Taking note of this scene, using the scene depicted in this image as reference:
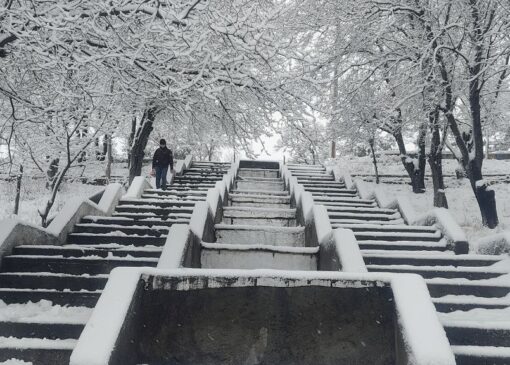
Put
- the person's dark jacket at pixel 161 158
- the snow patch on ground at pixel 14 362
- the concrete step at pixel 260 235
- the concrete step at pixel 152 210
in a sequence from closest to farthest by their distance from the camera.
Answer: the snow patch on ground at pixel 14 362 → the concrete step at pixel 260 235 → the concrete step at pixel 152 210 → the person's dark jacket at pixel 161 158

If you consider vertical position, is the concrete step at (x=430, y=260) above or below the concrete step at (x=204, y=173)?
below

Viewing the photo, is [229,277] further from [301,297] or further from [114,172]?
[114,172]

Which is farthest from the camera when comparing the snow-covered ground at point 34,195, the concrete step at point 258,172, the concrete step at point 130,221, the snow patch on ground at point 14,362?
the concrete step at point 258,172

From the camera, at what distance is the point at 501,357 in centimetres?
359

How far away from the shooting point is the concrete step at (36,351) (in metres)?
3.67

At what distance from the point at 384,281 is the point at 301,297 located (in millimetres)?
715

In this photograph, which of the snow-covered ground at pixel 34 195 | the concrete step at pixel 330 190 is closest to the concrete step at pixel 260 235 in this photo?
the concrete step at pixel 330 190

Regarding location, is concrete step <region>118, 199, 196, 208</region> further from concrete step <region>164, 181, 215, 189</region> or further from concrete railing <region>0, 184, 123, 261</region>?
concrete step <region>164, 181, 215, 189</region>

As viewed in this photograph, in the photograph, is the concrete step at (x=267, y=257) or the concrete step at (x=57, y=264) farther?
the concrete step at (x=267, y=257)

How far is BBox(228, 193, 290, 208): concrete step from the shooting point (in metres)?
10.7

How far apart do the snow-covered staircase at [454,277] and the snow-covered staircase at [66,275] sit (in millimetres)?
3164

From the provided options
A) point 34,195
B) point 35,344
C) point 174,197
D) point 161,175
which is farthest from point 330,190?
point 34,195

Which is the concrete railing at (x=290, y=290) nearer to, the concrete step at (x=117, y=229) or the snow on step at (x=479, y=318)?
the snow on step at (x=479, y=318)

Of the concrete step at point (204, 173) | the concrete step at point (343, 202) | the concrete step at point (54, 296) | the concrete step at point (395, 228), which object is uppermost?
the concrete step at point (204, 173)
